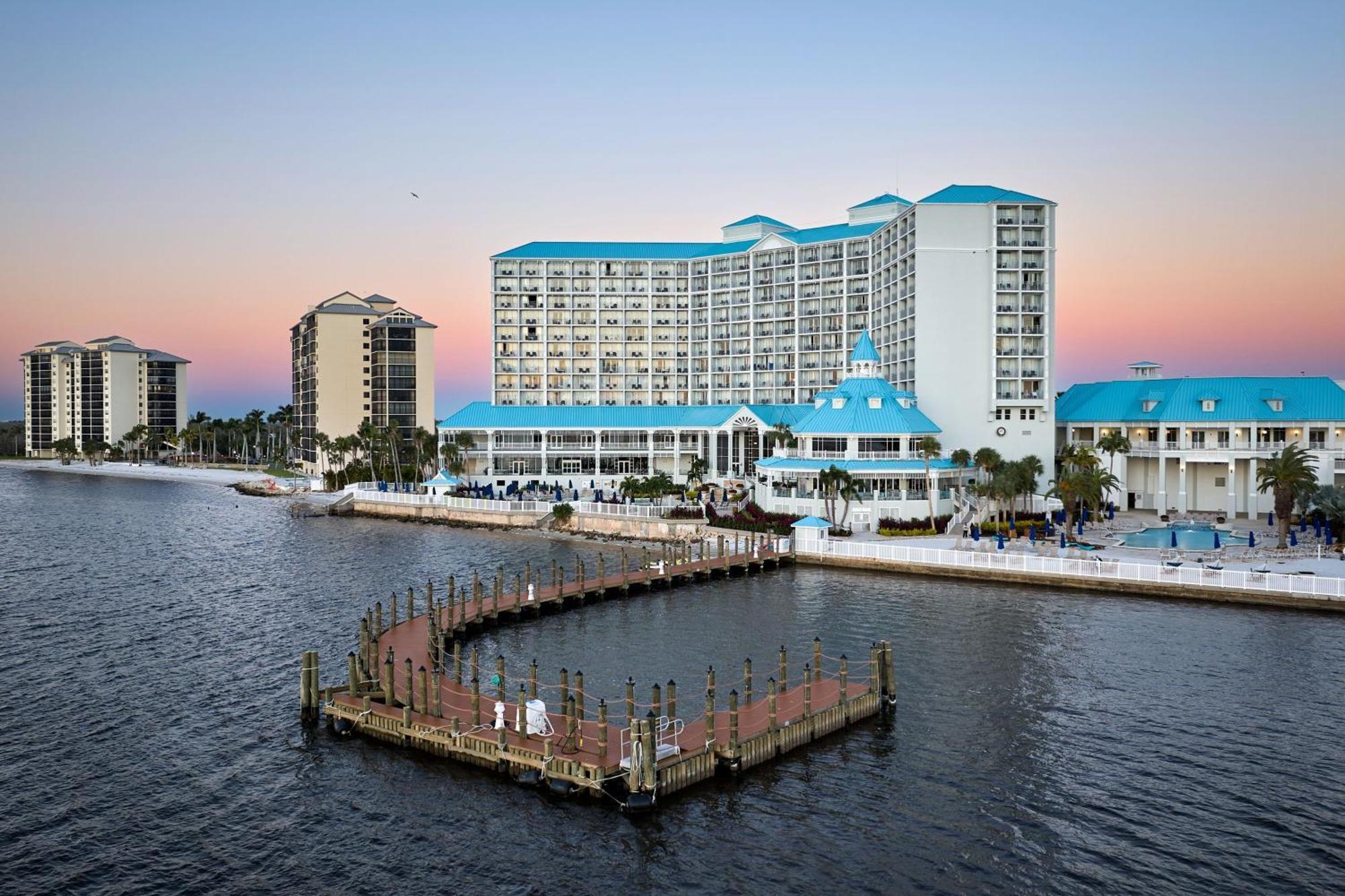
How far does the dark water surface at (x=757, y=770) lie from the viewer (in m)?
24.5

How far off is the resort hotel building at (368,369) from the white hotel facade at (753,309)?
4093 centimetres

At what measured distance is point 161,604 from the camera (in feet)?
190

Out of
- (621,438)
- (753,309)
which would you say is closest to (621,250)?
(753,309)

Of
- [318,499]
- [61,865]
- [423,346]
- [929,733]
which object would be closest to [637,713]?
[929,733]

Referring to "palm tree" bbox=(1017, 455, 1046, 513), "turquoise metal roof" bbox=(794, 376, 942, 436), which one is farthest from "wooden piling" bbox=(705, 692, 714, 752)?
"turquoise metal roof" bbox=(794, 376, 942, 436)

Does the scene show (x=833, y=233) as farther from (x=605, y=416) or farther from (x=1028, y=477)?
(x=1028, y=477)

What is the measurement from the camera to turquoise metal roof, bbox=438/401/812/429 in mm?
122188

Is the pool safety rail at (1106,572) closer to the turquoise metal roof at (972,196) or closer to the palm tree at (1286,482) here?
the palm tree at (1286,482)

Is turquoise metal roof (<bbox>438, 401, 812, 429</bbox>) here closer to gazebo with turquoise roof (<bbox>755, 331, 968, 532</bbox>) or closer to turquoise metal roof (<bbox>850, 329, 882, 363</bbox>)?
turquoise metal roof (<bbox>850, 329, 882, 363</bbox>)

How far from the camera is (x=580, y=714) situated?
103 feet

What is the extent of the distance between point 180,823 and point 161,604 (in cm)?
3510

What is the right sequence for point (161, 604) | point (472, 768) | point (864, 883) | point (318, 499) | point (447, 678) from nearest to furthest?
point (864, 883) < point (472, 768) < point (447, 678) < point (161, 604) < point (318, 499)

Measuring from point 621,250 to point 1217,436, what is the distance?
90006 millimetres

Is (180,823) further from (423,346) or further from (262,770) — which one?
(423,346)
